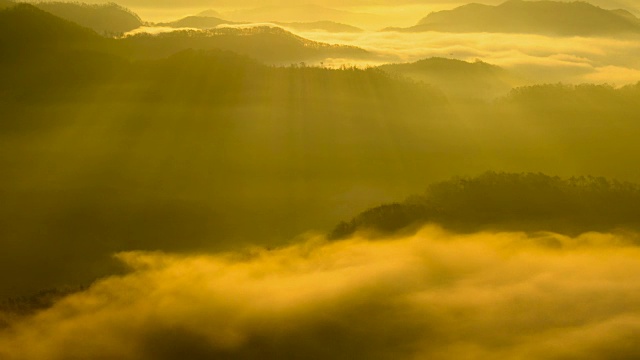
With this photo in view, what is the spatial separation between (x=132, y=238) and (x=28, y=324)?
39.0 meters

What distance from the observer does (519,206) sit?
17000cm

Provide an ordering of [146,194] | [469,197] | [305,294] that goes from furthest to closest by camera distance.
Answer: [469,197], [146,194], [305,294]

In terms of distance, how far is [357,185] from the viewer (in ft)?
579

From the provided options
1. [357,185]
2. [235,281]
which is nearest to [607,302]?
[235,281]

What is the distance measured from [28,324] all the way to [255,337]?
31.1m

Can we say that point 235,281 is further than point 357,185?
No

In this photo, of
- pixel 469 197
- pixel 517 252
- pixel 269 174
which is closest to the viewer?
pixel 517 252

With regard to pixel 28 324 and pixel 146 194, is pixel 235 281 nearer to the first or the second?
pixel 28 324

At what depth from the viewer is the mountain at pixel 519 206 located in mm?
155000

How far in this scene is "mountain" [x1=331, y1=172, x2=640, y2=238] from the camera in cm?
15500

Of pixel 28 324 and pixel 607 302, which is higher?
pixel 607 302

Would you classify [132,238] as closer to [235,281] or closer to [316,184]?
[235,281]

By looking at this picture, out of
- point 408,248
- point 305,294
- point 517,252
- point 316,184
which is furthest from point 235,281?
point 316,184

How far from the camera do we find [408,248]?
133m
